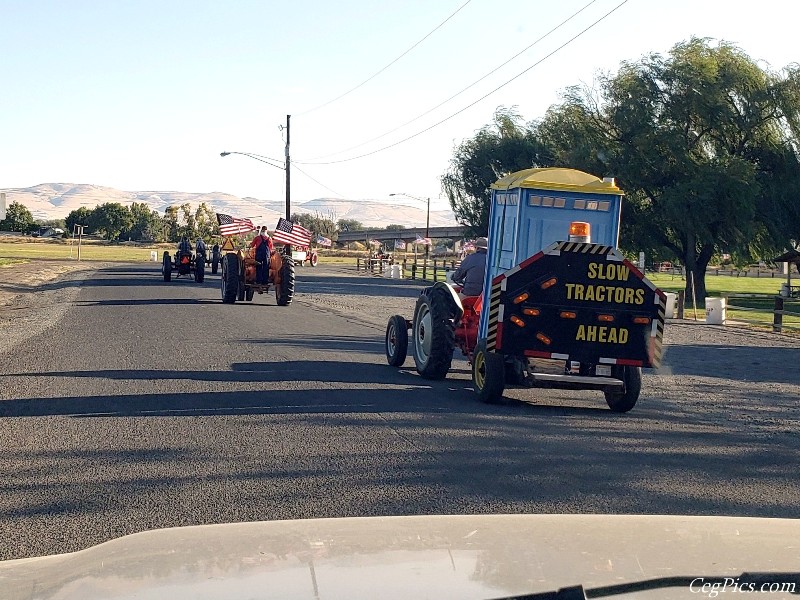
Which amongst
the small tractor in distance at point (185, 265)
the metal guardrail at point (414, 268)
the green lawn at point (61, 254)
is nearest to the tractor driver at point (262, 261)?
the small tractor in distance at point (185, 265)

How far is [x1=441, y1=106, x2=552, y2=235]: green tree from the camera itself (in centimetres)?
5631

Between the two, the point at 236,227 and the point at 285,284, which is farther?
the point at 236,227

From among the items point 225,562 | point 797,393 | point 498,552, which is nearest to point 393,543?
point 498,552

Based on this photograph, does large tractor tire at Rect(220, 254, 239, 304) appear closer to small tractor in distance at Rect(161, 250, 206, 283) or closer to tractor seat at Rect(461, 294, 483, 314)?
small tractor in distance at Rect(161, 250, 206, 283)

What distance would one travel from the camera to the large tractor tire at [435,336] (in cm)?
1296

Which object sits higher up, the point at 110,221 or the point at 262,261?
the point at 110,221

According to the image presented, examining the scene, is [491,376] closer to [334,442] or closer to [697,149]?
[334,442]

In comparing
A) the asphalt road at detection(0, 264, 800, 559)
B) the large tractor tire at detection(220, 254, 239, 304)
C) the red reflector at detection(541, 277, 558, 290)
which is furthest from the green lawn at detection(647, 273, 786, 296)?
the red reflector at detection(541, 277, 558, 290)

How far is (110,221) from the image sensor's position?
6363 inches

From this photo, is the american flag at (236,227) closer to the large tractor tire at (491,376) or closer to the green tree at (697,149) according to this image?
the green tree at (697,149)
